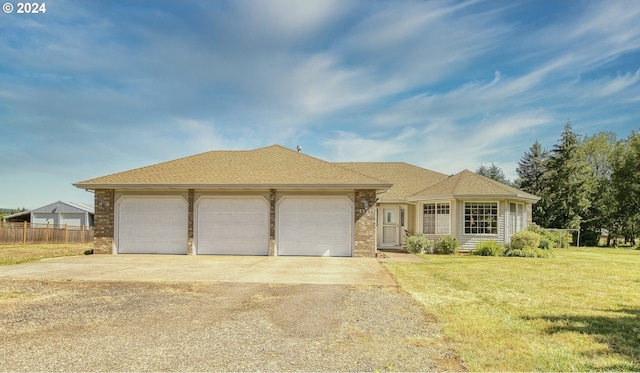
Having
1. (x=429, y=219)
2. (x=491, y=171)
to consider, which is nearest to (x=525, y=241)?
(x=429, y=219)

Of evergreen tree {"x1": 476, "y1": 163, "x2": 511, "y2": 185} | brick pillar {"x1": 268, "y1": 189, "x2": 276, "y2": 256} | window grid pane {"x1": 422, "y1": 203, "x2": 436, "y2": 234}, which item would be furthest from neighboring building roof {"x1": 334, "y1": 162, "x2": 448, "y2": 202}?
evergreen tree {"x1": 476, "y1": 163, "x2": 511, "y2": 185}

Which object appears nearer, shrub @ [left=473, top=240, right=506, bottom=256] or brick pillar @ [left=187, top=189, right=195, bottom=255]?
brick pillar @ [left=187, top=189, right=195, bottom=255]

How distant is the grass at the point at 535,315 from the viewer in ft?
14.5

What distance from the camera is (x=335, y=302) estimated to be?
7375 mm

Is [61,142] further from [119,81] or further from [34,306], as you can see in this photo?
[34,306]

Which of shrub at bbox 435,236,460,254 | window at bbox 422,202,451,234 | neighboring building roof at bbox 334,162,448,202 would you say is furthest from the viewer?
neighboring building roof at bbox 334,162,448,202

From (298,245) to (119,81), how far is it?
10508 millimetres

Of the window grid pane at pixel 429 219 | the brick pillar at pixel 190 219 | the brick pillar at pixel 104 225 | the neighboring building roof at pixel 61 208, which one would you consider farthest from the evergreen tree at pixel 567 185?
the neighboring building roof at pixel 61 208

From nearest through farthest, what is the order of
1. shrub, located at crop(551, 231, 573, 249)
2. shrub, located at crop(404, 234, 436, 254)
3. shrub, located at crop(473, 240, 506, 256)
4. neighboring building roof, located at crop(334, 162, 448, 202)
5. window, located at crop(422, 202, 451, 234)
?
shrub, located at crop(473, 240, 506, 256) → shrub, located at crop(404, 234, 436, 254) → window, located at crop(422, 202, 451, 234) → neighboring building roof, located at crop(334, 162, 448, 202) → shrub, located at crop(551, 231, 573, 249)

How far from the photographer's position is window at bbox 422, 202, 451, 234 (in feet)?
62.3

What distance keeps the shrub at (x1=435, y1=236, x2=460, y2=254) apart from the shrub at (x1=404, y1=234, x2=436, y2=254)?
0.42m

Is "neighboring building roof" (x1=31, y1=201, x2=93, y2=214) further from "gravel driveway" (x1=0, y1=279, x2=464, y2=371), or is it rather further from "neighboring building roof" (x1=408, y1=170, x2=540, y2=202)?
"gravel driveway" (x1=0, y1=279, x2=464, y2=371)

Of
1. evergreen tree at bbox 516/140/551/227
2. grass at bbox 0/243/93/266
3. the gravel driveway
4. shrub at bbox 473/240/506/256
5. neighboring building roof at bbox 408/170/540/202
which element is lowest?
grass at bbox 0/243/93/266

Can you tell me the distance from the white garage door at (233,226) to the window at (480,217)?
9.39m
